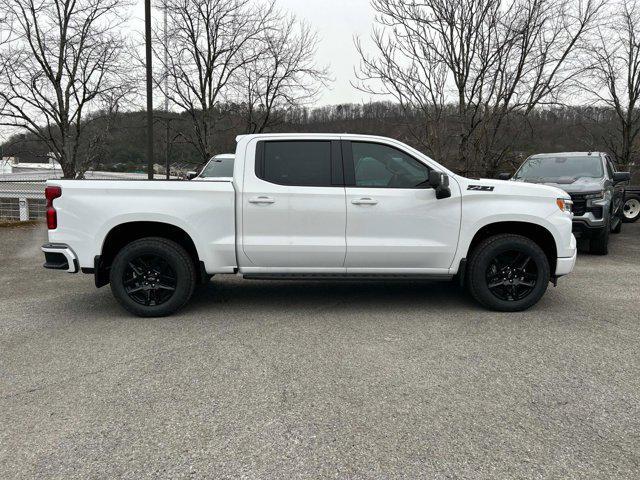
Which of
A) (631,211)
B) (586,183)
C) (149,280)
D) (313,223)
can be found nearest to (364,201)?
(313,223)

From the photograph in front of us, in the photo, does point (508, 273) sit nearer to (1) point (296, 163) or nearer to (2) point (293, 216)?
(2) point (293, 216)

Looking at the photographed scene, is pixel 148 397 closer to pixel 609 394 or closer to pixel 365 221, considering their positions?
pixel 365 221

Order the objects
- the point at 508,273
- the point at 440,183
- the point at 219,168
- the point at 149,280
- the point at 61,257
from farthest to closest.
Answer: the point at 219,168, the point at 508,273, the point at 149,280, the point at 61,257, the point at 440,183

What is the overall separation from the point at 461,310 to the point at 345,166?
2.01 metres

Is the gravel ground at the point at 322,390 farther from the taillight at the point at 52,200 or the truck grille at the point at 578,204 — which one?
the truck grille at the point at 578,204

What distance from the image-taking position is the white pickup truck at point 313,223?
5.00m

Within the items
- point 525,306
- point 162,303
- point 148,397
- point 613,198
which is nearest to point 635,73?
point 613,198

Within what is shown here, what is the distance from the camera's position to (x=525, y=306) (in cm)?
528

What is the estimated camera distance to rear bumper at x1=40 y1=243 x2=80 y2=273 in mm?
5000

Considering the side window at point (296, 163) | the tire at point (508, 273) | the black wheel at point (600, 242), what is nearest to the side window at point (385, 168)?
the side window at point (296, 163)

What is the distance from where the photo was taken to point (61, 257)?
198 inches

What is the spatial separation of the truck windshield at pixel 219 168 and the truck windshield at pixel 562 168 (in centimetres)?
631

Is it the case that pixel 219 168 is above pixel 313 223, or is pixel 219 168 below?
above

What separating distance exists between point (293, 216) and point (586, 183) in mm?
6593
